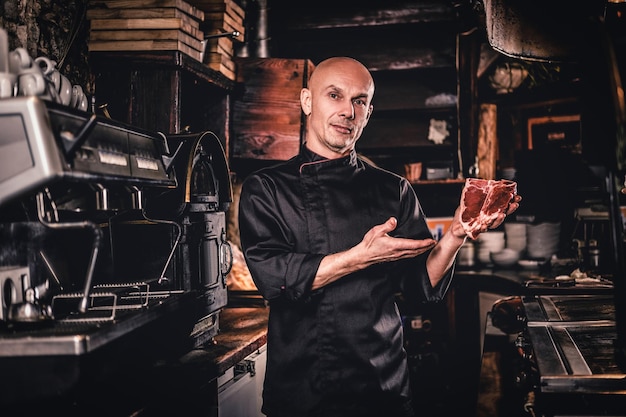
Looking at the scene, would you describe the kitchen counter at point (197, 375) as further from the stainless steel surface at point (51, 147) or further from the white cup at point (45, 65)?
the white cup at point (45, 65)

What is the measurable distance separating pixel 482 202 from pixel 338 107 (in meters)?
0.74

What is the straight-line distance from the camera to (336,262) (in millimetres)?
2441

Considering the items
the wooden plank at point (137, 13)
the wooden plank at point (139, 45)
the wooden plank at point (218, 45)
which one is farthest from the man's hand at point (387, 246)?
the wooden plank at point (218, 45)

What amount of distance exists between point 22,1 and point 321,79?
4.74 feet

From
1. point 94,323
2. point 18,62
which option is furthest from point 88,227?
point 18,62

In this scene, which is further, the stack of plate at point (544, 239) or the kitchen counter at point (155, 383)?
the stack of plate at point (544, 239)

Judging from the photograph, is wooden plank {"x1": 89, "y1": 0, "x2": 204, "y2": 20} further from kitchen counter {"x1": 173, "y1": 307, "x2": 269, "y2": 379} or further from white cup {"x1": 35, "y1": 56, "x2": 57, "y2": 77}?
kitchen counter {"x1": 173, "y1": 307, "x2": 269, "y2": 379}

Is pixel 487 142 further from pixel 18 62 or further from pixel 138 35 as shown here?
pixel 18 62

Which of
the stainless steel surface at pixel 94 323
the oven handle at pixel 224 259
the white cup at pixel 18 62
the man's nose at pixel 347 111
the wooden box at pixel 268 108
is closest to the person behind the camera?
the stainless steel surface at pixel 94 323

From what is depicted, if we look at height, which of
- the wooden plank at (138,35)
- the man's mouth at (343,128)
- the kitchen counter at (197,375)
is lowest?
the kitchen counter at (197,375)

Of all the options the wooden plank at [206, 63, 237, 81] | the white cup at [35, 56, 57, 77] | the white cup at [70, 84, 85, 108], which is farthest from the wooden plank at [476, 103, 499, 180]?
the white cup at [35, 56, 57, 77]

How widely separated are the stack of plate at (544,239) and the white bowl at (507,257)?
0.15 meters

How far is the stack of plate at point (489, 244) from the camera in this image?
5.79 m

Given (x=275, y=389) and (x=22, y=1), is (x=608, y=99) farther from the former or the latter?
(x=22, y=1)
